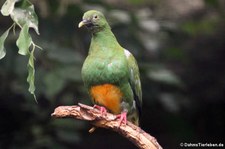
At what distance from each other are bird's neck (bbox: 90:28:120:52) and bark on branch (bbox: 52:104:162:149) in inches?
19.5

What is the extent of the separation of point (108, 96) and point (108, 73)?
14 cm

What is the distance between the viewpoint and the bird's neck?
3485mm

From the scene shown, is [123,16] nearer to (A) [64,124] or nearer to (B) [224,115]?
(A) [64,124]

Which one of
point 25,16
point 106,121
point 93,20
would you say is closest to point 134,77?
point 93,20

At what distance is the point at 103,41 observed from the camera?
351 cm

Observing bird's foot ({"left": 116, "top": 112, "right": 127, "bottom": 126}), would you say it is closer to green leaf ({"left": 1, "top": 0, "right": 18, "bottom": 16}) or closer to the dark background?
green leaf ({"left": 1, "top": 0, "right": 18, "bottom": 16})

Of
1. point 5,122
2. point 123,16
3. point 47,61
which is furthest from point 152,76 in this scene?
point 5,122

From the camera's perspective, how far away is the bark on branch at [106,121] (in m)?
2.96

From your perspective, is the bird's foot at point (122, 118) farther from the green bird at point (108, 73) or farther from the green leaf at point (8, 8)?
the green leaf at point (8, 8)

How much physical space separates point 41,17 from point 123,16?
2.22 feet

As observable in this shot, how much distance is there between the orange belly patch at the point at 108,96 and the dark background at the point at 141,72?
90 cm

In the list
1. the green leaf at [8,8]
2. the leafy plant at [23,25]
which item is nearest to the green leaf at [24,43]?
the leafy plant at [23,25]

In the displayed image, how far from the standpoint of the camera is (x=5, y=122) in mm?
5113

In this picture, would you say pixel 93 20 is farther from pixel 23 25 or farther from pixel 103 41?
pixel 23 25
